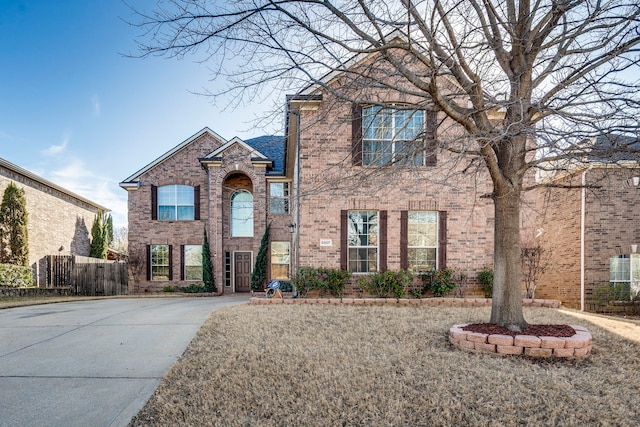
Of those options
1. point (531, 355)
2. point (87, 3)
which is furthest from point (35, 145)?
point (531, 355)

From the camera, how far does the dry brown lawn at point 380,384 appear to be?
289 centimetres

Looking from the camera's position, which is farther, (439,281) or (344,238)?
(344,238)

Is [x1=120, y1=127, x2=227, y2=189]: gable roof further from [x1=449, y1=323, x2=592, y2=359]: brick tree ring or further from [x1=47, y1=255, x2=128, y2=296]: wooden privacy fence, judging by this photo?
[x1=449, y1=323, x2=592, y2=359]: brick tree ring

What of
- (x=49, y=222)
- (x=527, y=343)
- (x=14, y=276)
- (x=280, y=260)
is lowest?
(x=14, y=276)

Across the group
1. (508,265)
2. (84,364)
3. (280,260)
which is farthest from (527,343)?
(280,260)

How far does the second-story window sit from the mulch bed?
14586mm

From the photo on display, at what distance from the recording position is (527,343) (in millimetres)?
4582

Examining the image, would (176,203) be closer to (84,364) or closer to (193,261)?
(193,261)

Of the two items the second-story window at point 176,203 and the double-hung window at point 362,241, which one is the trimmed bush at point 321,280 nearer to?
the double-hung window at point 362,241

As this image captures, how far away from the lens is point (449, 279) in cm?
957

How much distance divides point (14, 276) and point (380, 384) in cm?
1784

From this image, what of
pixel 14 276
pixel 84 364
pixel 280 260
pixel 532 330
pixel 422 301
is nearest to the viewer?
pixel 84 364

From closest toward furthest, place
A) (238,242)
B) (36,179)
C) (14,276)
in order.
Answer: (14,276), (238,242), (36,179)

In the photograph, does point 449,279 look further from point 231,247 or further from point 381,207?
point 231,247
